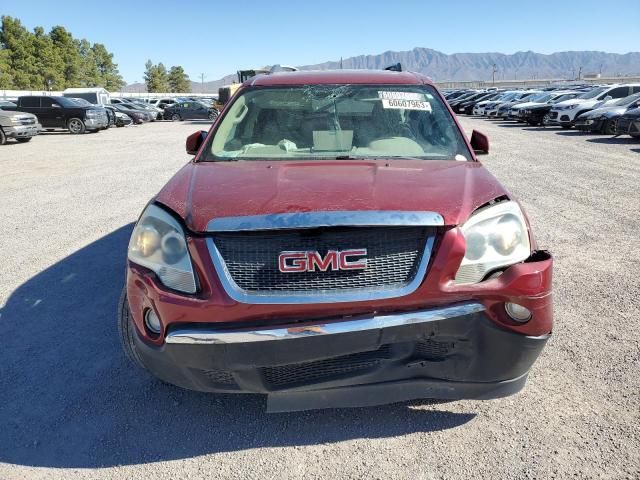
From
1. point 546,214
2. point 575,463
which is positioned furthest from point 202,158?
point 546,214

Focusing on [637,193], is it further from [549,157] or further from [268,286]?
[268,286]

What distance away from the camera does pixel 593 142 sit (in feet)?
50.7

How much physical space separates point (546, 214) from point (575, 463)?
4.91 meters

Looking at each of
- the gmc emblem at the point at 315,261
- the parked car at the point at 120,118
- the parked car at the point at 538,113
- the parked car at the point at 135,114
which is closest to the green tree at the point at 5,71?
the parked car at the point at 135,114

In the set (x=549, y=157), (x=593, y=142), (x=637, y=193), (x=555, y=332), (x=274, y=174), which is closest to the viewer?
(x=274, y=174)

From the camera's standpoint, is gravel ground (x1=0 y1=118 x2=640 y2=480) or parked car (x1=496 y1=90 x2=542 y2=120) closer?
gravel ground (x1=0 y1=118 x2=640 y2=480)

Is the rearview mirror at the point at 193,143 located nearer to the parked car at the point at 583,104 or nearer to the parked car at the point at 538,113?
the parked car at the point at 583,104

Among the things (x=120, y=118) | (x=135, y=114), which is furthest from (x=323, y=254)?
(x=135, y=114)

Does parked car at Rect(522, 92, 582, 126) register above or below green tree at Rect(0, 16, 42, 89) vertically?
below

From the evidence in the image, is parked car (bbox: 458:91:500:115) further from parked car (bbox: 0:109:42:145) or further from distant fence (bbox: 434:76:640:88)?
distant fence (bbox: 434:76:640:88)

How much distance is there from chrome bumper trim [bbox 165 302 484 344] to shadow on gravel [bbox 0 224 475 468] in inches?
25.1

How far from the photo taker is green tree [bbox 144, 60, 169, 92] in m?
100

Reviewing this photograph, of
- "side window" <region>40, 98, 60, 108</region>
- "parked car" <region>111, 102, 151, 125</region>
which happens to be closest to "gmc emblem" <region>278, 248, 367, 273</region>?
"side window" <region>40, 98, 60, 108</region>

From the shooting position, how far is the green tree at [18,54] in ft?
200
